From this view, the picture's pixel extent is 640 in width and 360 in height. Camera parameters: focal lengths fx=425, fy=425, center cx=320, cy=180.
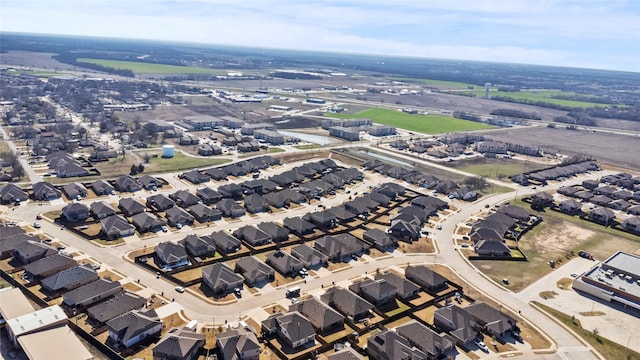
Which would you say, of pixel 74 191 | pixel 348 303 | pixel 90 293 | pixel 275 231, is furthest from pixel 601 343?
pixel 74 191

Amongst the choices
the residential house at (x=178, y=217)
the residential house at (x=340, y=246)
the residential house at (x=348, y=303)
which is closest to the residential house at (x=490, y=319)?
the residential house at (x=348, y=303)

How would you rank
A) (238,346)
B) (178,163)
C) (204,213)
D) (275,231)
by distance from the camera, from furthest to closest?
(178,163) → (204,213) → (275,231) → (238,346)

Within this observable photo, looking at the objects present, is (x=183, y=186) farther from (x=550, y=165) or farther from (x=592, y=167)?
(x=592, y=167)

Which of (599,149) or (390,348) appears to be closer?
(390,348)

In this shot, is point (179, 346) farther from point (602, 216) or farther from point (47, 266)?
point (602, 216)

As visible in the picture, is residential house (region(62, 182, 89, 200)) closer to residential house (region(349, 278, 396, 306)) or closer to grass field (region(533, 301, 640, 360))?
residential house (region(349, 278, 396, 306))

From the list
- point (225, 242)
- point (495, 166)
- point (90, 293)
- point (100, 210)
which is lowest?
point (90, 293)

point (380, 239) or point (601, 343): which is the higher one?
point (380, 239)

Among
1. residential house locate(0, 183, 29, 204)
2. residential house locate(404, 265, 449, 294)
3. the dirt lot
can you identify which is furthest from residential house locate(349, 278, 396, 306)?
the dirt lot
